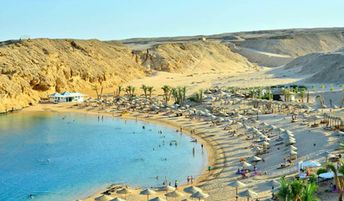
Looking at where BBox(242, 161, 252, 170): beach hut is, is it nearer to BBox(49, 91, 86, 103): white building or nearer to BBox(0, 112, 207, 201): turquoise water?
BBox(0, 112, 207, 201): turquoise water

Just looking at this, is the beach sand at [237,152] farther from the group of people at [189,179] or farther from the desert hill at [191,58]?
the desert hill at [191,58]

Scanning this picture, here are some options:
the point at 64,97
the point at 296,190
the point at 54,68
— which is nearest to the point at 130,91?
the point at 64,97

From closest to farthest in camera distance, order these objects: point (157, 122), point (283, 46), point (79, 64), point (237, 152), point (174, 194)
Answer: point (174, 194) → point (237, 152) → point (157, 122) → point (79, 64) → point (283, 46)

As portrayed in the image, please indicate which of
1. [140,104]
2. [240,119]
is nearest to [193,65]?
[140,104]

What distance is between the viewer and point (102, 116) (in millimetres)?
70812

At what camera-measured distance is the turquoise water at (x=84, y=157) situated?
37.2 metres

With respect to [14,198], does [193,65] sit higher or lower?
higher

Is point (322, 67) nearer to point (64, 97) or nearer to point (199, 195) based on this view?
point (64, 97)

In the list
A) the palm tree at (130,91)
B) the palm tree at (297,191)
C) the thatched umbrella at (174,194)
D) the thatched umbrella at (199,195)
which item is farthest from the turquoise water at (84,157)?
the palm tree at (130,91)

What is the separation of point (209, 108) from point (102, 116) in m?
15.6

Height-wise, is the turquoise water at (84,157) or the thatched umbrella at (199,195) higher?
the thatched umbrella at (199,195)

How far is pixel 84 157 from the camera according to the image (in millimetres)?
46750

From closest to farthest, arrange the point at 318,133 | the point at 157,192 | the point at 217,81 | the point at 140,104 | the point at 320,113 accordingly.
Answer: the point at 157,192, the point at 318,133, the point at 320,113, the point at 140,104, the point at 217,81

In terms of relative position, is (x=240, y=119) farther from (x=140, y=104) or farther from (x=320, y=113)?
(x=140, y=104)
